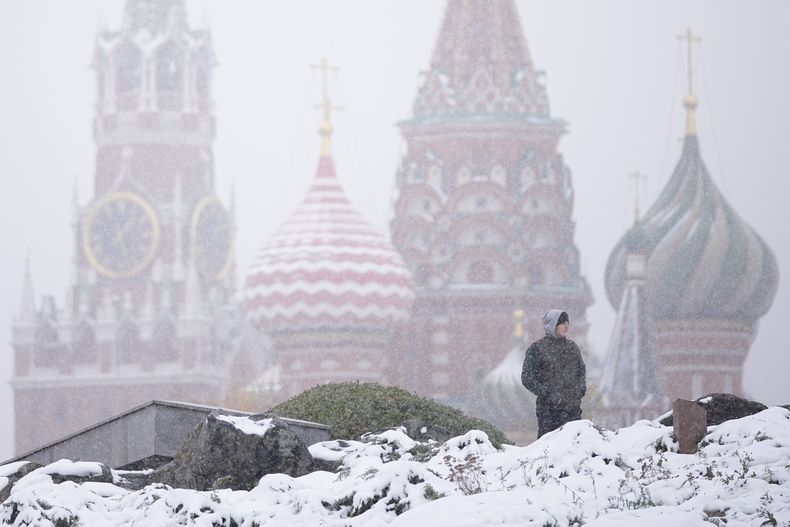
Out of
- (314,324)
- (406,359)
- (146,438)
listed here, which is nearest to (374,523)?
(146,438)

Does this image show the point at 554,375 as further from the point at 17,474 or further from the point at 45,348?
the point at 45,348

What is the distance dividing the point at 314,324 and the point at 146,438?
63.6 meters

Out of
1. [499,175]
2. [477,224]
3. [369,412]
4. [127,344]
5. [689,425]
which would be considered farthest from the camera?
[127,344]

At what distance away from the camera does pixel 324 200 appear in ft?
278

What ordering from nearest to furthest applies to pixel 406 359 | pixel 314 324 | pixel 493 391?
1. pixel 493 391
2. pixel 314 324
3. pixel 406 359

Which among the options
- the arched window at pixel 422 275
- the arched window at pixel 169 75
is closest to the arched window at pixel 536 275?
the arched window at pixel 422 275

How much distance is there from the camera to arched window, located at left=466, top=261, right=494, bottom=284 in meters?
85.2

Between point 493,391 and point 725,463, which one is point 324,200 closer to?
point 493,391

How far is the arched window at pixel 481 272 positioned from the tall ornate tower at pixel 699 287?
438 cm

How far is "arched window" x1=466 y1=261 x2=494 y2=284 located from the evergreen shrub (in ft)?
220

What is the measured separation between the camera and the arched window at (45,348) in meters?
107

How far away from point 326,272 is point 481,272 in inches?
245

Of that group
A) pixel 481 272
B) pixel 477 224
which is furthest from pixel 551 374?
pixel 477 224

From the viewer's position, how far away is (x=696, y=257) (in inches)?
3219
